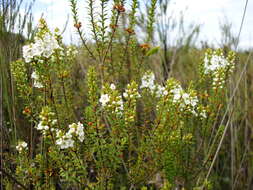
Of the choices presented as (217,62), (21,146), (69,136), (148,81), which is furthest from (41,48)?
(217,62)

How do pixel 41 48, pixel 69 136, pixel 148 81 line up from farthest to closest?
1. pixel 148 81
2. pixel 41 48
3. pixel 69 136

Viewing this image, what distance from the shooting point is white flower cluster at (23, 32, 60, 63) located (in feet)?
4.66

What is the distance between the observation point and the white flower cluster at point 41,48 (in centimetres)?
142

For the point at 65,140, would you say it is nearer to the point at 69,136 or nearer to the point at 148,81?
the point at 69,136

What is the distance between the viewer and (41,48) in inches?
56.2

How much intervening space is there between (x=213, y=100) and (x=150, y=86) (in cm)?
53

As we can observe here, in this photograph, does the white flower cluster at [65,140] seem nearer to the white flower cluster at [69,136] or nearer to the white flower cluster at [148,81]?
the white flower cluster at [69,136]

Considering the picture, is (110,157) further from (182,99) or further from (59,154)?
(182,99)

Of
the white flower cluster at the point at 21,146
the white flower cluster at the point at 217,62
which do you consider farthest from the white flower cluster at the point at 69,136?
the white flower cluster at the point at 217,62

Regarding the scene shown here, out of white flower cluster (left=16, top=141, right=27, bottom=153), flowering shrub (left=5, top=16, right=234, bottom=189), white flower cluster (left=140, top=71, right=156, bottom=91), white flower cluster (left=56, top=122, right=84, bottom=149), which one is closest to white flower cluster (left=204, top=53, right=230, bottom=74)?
flowering shrub (left=5, top=16, right=234, bottom=189)

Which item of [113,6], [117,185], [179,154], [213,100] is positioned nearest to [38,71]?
[113,6]

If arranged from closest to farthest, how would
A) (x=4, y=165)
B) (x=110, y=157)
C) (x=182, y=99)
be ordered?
(x=110, y=157), (x=182, y=99), (x=4, y=165)

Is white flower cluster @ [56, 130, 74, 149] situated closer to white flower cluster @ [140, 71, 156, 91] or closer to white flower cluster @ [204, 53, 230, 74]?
white flower cluster @ [140, 71, 156, 91]

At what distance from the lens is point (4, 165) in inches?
69.1
